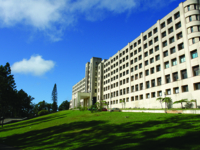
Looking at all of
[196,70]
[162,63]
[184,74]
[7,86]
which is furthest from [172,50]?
[7,86]

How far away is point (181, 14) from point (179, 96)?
19.4 metres

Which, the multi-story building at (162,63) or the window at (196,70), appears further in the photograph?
the multi-story building at (162,63)

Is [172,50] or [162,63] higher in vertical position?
[172,50]

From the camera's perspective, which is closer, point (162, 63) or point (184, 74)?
point (184, 74)

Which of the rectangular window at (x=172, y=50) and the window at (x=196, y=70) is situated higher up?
the rectangular window at (x=172, y=50)

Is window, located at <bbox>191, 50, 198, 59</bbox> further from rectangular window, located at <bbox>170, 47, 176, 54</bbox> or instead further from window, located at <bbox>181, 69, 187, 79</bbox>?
rectangular window, located at <bbox>170, 47, 176, 54</bbox>

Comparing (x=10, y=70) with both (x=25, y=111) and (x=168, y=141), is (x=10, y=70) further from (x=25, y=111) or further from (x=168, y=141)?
(x=168, y=141)

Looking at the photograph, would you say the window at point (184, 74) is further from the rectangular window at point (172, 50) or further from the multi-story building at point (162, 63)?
the rectangular window at point (172, 50)

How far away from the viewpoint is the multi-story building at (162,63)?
112ft

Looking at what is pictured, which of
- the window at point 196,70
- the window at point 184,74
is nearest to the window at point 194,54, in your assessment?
the window at point 196,70

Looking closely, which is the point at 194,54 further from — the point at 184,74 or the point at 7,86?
the point at 7,86

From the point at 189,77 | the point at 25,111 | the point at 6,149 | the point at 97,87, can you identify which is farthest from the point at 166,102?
the point at 25,111

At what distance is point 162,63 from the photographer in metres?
41.3

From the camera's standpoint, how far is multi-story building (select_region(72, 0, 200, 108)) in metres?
34.2
